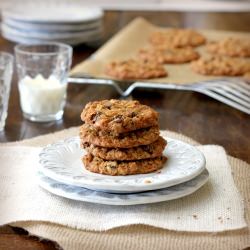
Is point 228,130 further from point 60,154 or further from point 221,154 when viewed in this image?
point 60,154

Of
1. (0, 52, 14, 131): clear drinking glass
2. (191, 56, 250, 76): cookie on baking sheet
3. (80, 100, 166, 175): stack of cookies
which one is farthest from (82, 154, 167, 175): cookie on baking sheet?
(191, 56, 250, 76): cookie on baking sheet

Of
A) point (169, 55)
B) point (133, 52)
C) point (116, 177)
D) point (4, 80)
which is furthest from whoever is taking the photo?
point (133, 52)

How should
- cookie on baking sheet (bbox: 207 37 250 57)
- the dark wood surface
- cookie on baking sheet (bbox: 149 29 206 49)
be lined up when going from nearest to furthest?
the dark wood surface < cookie on baking sheet (bbox: 207 37 250 57) < cookie on baking sheet (bbox: 149 29 206 49)

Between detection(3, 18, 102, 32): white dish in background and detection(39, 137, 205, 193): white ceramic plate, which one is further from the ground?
detection(39, 137, 205, 193): white ceramic plate

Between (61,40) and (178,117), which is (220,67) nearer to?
(178,117)

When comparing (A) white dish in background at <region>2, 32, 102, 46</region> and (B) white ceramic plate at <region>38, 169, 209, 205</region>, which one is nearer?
(B) white ceramic plate at <region>38, 169, 209, 205</region>

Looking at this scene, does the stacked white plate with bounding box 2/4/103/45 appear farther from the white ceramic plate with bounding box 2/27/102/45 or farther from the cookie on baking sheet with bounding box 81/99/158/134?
the cookie on baking sheet with bounding box 81/99/158/134

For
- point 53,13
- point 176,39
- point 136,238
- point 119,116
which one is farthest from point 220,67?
point 136,238
